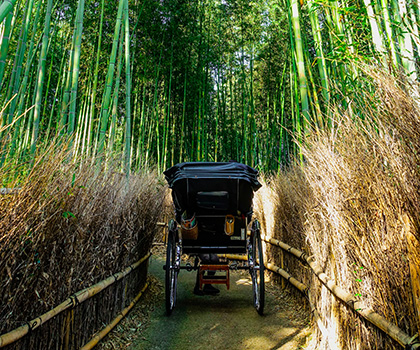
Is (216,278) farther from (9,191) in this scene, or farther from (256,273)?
(9,191)

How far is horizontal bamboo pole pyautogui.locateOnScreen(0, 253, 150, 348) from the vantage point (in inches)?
57.2

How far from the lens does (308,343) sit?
8.26 feet

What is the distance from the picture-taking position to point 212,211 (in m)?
3.54

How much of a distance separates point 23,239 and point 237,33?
784cm

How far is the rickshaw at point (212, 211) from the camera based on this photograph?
335cm

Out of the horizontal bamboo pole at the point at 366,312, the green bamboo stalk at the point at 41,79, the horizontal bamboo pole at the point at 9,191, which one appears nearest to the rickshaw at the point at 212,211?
the horizontal bamboo pole at the point at 366,312

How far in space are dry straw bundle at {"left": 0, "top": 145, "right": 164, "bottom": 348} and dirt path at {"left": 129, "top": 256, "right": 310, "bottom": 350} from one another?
1.47 ft

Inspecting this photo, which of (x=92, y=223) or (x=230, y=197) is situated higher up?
(x=230, y=197)

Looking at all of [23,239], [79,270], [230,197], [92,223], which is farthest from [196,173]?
[23,239]

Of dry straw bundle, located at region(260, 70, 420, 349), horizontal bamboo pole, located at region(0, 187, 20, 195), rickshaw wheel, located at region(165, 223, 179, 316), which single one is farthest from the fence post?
rickshaw wheel, located at region(165, 223, 179, 316)

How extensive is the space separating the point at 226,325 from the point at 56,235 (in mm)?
1694

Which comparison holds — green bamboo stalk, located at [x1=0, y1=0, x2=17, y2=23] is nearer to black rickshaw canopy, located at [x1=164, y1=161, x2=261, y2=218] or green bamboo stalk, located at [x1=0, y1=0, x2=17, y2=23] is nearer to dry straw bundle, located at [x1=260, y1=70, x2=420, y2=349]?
dry straw bundle, located at [x1=260, y1=70, x2=420, y2=349]

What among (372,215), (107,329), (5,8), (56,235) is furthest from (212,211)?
(5,8)

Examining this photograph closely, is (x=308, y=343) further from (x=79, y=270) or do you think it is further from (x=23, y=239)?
(x=23, y=239)
